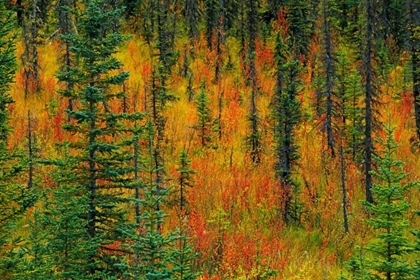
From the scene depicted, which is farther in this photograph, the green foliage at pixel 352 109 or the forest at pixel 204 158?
the green foliage at pixel 352 109

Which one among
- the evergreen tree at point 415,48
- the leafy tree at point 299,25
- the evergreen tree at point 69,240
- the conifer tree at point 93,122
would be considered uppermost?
the leafy tree at point 299,25

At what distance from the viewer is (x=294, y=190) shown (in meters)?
16.3

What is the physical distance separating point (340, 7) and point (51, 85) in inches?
927

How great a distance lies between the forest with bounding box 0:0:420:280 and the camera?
348 inches

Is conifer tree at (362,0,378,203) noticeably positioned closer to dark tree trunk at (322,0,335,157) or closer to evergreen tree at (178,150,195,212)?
dark tree trunk at (322,0,335,157)

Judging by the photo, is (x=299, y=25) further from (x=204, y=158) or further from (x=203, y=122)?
(x=204, y=158)

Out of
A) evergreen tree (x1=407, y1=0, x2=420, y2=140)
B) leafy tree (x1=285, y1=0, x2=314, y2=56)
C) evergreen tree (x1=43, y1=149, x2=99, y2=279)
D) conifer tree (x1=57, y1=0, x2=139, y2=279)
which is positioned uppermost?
leafy tree (x1=285, y1=0, x2=314, y2=56)

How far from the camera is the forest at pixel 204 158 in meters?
8.83

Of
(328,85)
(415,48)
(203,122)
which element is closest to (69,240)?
(203,122)

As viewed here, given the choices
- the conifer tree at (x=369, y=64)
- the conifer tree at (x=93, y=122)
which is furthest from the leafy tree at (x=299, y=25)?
the conifer tree at (x=93, y=122)

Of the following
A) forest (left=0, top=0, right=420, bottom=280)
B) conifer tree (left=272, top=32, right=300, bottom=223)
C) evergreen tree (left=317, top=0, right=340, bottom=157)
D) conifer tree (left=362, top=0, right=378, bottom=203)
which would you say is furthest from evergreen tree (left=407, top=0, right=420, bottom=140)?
conifer tree (left=272, top=32, right=300, bottom=223)

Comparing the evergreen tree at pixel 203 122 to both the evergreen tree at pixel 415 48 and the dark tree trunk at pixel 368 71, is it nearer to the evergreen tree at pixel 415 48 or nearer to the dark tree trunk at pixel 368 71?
the dark tree trunk at pixel 368 71

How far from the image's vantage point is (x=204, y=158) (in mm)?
19531

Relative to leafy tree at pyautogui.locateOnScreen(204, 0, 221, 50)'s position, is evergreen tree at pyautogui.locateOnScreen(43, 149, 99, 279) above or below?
below
